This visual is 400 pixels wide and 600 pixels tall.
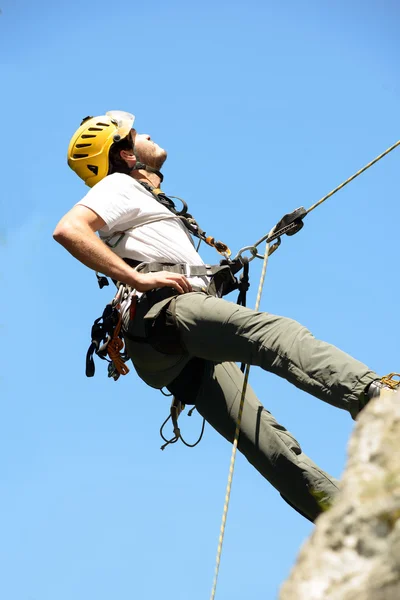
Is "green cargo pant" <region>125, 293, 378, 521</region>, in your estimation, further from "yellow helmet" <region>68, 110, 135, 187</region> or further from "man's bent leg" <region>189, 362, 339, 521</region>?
"yellow helmet" <region>68, 110, 135, 187</region>

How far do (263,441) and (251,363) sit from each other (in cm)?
73

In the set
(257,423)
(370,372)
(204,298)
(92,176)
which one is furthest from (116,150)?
(370,372)

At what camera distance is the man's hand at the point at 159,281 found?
559cm

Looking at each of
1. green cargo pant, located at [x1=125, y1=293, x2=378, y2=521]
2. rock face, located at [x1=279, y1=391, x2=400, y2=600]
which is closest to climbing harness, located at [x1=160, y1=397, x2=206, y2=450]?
green cargo pant, located at [x1=125, y1=293, x2=378, y2=521]

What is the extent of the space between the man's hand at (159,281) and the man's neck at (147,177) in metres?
1.38

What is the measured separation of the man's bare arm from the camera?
5.56m

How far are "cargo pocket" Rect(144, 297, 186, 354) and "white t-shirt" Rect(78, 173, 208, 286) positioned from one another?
0.38m

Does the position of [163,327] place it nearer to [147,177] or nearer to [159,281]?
[159,281]

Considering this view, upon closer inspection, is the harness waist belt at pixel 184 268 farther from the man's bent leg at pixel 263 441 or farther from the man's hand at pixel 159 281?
the man's bent leg at pixel 263 441

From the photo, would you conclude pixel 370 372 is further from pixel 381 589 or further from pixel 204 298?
pixel 381 589

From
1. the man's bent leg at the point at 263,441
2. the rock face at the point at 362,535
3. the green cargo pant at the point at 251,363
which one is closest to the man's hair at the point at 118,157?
the green cargo pant at the point at 251,363

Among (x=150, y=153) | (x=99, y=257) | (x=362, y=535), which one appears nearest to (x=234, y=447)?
(x=99, y=257)

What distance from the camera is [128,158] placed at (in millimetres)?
7035

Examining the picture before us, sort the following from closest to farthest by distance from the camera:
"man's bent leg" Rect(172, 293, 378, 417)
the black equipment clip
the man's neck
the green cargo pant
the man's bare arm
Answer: "man's bent leg" Rect(172, 293, 378, 417) < the green cargo pant < the man's bare arm < the black equipment clip < the man's neck
